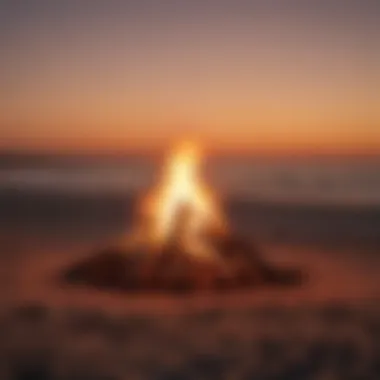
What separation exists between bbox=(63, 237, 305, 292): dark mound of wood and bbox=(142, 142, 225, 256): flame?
38 mm

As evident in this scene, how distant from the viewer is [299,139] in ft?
6.18

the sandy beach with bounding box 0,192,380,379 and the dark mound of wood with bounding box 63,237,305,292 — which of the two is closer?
the sandy beach with bounding box 0,192,380,379

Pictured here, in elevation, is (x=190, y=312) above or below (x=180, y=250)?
below

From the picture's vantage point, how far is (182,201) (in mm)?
1891

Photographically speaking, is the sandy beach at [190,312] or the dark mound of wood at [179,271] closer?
the sandy beach at [190,312]

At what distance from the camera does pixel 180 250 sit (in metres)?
1.94

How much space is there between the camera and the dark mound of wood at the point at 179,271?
1891 millimetres

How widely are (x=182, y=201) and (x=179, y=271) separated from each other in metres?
0.14

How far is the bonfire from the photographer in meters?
1.88

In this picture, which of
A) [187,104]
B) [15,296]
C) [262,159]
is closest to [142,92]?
[187,104]

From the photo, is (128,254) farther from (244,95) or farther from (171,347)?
(244,95)

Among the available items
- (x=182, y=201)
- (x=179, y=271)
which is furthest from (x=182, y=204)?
(x=179, y=271)

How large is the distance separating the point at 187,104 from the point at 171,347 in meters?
0.45

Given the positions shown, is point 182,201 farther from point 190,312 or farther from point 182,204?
point 190,312
